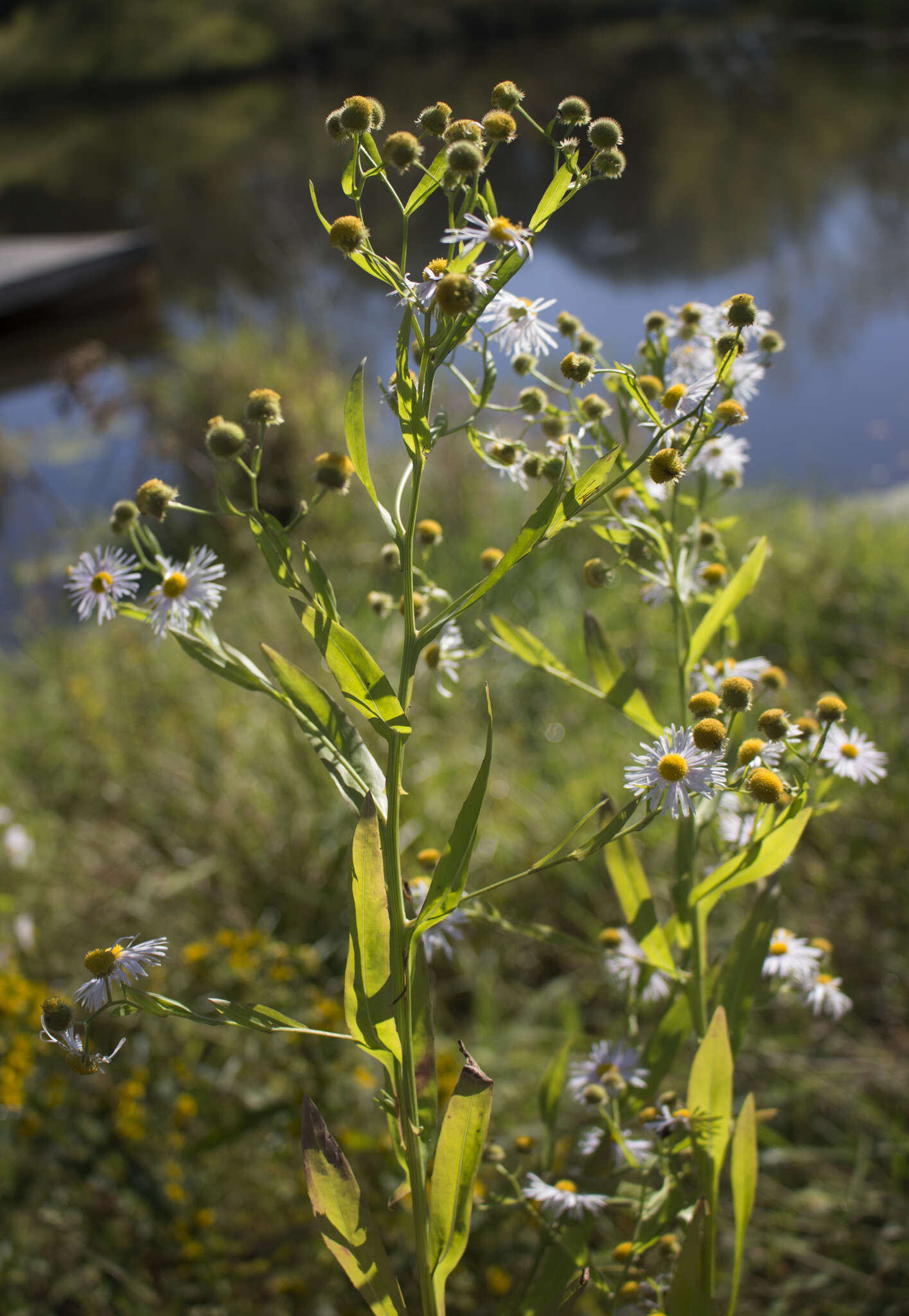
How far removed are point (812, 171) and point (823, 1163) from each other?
933cm

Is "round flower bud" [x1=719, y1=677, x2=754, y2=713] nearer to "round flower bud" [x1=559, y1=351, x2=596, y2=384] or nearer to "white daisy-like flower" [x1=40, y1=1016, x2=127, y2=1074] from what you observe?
"round flower bud" [x1=559, y1=351, x2=596, y2=384]

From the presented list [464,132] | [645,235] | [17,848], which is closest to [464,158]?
[464,132]

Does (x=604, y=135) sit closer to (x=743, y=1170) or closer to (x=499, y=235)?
(x=499, y=235)

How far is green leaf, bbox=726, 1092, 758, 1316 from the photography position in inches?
25.8

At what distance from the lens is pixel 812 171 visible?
348 inches

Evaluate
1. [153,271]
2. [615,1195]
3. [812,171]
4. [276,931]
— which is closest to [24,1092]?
[276,931]

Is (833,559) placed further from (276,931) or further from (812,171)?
(812,171)

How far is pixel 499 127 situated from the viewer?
574mm

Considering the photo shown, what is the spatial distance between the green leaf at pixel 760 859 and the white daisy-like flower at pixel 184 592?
365 millimetres

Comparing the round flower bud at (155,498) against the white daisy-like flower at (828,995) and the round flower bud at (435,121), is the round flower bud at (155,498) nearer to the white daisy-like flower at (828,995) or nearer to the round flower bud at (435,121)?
the round flower bud at (435,121)

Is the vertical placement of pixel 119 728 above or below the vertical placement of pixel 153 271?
below

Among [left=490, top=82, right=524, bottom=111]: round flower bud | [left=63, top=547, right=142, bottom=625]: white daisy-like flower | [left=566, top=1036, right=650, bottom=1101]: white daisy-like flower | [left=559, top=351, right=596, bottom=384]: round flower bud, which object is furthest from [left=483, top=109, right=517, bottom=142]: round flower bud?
[left=566, top=1036, right=650, bottom=1101]: white daisy-like flower

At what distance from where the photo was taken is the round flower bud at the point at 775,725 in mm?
595

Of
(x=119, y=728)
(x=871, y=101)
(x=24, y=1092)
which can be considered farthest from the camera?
(x=871, y=101)
